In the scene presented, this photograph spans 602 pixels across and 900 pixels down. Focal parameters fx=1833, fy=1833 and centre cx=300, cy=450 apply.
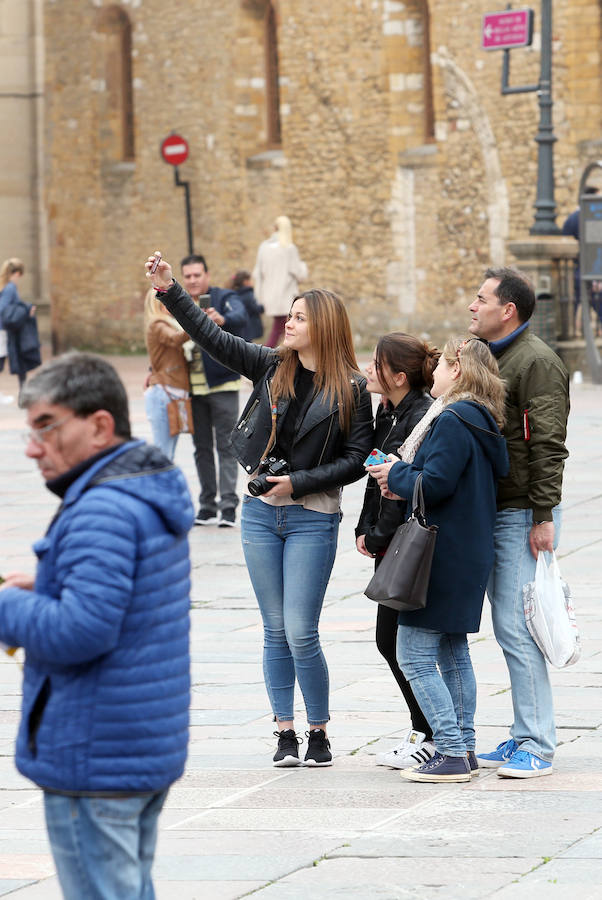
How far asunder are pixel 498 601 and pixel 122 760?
2.85m

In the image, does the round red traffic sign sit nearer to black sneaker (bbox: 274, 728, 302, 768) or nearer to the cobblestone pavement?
the cobblestone pavement

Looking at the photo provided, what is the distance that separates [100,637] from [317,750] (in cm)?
294

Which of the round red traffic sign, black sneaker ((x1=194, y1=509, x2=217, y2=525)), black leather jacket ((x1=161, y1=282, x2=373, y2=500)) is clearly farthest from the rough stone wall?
black leather jacket ((x1=161, y1=282, x2=373, y2=500))

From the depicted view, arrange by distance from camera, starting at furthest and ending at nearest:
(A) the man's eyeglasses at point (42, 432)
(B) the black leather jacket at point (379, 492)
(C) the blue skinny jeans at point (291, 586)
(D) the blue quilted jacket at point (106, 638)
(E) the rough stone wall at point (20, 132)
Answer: (E) the rough stone wall at point (20, 132)
(C) the blue skinny jeans at point (291, 586)
(B) the black leather jacket at point (379, 492)
(A) the man's eyeglasses at point (42, 432)
(D) the blue quilted jacket at point (106, 638)

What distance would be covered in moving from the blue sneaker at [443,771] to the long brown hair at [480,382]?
1102 mm

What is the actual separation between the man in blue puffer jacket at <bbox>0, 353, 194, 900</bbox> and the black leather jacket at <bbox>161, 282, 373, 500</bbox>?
2625 millimetres

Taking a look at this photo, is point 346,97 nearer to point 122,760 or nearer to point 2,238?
point 2,238

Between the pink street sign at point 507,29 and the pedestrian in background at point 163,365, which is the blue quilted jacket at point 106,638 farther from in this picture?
the pink street sign at point 507,29

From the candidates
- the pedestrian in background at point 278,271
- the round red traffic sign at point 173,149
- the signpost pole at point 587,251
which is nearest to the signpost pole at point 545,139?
the signpost pole at point 587,251

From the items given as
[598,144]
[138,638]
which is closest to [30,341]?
[598,144]

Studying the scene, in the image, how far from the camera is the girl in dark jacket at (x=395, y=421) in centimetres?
618

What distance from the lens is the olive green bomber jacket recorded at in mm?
6012

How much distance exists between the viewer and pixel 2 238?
32.8 metres

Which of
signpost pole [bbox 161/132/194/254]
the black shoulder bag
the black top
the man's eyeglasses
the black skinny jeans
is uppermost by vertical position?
signpost pole [bbox 161/132/194/254]
